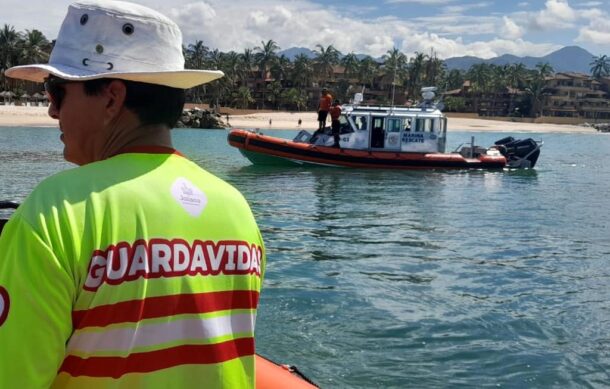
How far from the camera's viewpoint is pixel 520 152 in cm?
2673

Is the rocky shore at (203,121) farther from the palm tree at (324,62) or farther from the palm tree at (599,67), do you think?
the palm tree at (599,67)

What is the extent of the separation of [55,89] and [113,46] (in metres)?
0.17

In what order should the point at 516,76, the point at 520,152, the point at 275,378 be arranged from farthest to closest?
the point at 516,76, the point at 520,152, the point at 275,378

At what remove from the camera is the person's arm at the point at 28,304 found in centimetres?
115

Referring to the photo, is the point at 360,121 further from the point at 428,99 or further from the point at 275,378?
the point at 275,378

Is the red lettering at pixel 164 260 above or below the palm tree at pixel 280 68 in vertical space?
below

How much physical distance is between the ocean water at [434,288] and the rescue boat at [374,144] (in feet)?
19.9

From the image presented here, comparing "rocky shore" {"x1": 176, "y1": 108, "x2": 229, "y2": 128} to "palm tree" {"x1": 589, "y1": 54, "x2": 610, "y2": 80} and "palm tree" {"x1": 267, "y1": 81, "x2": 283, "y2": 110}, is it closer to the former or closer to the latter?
"palm tree" {"x1": 267, "y1": 81, "x2": 283, "y2": 110}

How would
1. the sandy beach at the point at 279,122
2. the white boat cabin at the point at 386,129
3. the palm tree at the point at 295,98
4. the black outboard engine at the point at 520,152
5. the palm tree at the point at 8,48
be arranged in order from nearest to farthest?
the white boat cabin at the point at 386,129
the black outboard engine at the point at 520,152
the sandy beach at the point at 279,122
the palm tree at the point at 8,48
the palm tree at the point at 295,98

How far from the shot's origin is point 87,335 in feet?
4.05

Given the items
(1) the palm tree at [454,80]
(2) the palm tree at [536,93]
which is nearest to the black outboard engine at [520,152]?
(2) the palm tree at [536,93]

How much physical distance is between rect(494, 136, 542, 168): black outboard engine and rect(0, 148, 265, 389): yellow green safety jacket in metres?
26.2

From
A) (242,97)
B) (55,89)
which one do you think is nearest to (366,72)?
(242,97)

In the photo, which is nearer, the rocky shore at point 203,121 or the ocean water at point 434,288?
the ocean water at point 434,288
